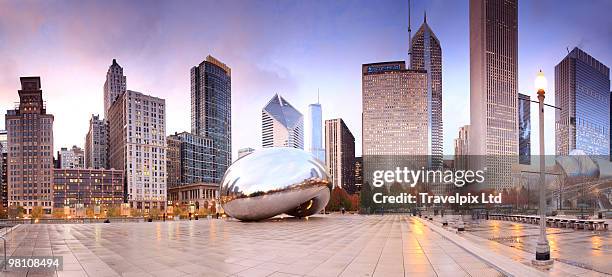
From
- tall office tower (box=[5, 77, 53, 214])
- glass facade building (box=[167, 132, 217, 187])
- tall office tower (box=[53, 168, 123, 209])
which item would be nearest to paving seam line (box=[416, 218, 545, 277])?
tall office tower (box=[53, 168, 123, 209])

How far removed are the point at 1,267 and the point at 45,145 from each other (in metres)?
165

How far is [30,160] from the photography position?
14675cm

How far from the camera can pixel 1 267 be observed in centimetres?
1073

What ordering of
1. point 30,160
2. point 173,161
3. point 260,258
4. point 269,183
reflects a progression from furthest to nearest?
point 173,161
point 30,160
point 269,183
point 260,258

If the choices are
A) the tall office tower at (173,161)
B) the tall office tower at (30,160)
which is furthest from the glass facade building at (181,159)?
the tall office tower at (30,160)

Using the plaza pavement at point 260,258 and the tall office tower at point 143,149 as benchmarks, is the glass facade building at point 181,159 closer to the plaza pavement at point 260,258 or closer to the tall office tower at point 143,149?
the tall office tower at point 143,149

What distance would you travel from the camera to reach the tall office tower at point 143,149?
148750 mm

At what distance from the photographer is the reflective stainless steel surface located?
31.1 metres

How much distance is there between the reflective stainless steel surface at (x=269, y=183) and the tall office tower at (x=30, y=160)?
14426 cm

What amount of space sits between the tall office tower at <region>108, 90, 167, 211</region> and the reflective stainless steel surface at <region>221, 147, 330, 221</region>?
424 feet

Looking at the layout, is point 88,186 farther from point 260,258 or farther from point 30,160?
point 260,258

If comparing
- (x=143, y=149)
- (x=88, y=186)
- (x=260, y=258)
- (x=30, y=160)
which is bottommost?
(x=88, y=186)

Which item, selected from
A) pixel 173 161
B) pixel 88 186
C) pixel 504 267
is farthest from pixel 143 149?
pixel 504 267

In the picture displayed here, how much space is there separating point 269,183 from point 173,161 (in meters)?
170
